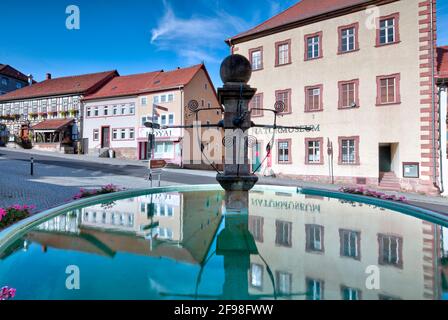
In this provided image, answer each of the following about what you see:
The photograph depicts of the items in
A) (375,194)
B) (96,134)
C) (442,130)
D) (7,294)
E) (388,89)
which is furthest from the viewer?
(96,134)

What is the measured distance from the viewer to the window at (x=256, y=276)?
303cm

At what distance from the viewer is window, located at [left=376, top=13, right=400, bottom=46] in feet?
55.8

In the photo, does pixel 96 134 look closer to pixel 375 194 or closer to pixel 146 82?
pixel 146 82

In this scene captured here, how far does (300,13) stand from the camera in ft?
70.3

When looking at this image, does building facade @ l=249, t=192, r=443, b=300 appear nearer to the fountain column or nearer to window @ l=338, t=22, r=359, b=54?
the fountain column

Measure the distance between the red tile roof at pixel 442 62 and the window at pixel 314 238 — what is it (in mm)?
16382

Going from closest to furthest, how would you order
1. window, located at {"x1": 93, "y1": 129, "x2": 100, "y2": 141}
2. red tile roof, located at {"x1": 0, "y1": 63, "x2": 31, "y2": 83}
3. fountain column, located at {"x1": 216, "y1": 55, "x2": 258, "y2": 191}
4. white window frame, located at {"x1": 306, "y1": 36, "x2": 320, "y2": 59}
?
fountain column, located at {"x1": 216, "y1": 55, "x2": 258, "y2": 191} → white window frame, located at {"x1": 306, "y1": 36, "x2": 320, "y2": 59} → window, located at {"x1": 93, "y1": 129, "x2": 100, "y2": 141} → red tile roof, located at {"x1": 0, "y1": 63, "x2": 31, "y2": 83}

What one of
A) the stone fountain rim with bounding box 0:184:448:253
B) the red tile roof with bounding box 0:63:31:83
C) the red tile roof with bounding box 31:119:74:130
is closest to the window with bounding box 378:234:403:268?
the stone fountain rim with bounding box 0:184:448:253

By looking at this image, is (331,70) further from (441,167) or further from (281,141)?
(441,167)

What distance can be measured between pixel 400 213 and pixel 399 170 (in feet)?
42.7

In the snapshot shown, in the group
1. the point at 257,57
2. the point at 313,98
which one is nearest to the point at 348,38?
the point at 313,98

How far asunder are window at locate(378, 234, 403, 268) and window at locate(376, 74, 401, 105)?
15.6 meters

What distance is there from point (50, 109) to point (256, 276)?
48210mm
